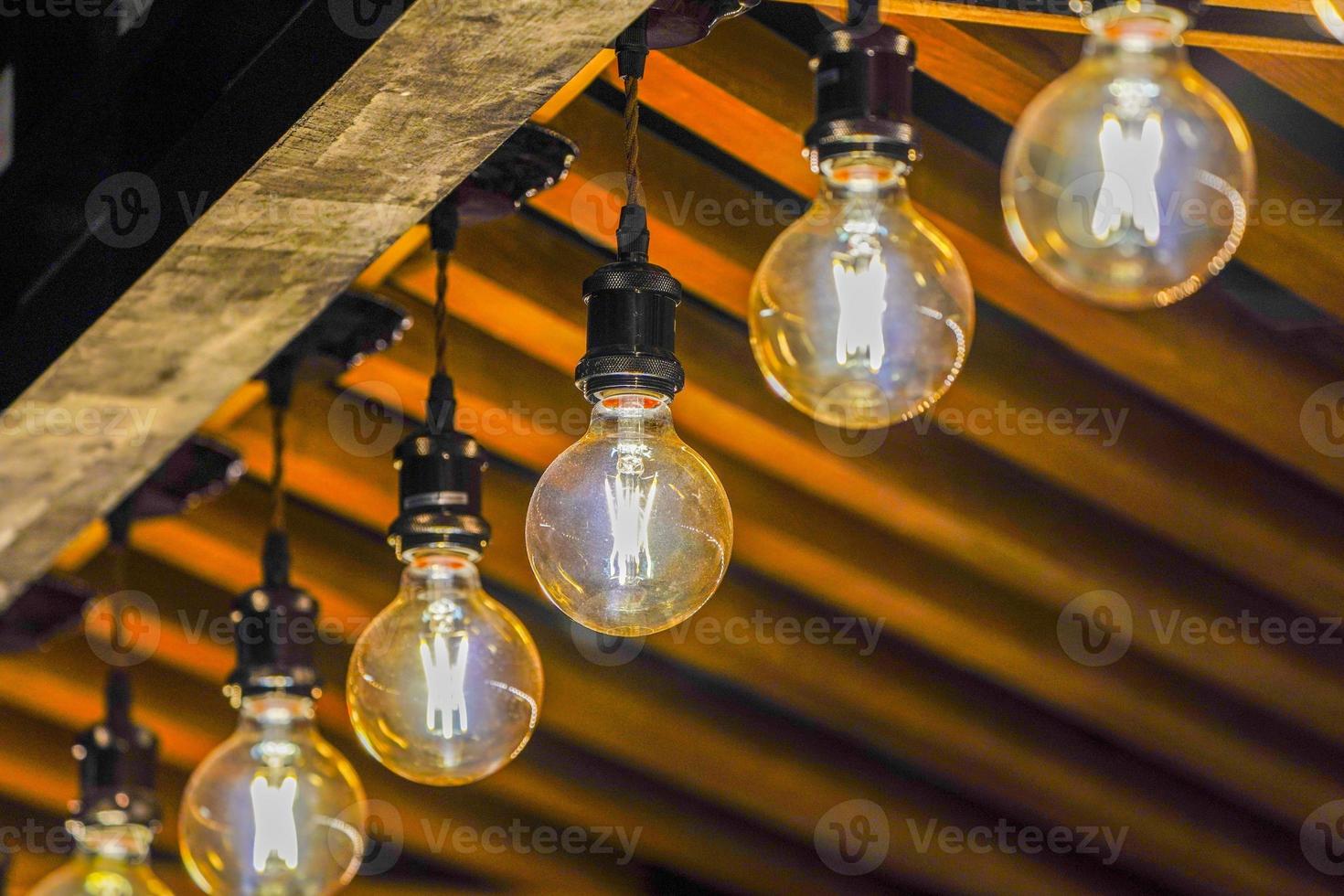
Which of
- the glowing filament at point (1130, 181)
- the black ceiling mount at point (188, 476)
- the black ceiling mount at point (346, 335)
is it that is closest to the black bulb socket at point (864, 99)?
the glowing filament at point (1130, 181)

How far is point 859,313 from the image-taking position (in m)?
1.50

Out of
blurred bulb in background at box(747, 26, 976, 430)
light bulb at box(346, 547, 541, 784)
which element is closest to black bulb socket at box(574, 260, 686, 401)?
blurred bulb in background at box(747, 26, 976, 430)

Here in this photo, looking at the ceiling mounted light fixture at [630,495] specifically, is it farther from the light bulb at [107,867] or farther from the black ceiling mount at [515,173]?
the light bulb at [107,867]

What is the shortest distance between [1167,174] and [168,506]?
2337mm

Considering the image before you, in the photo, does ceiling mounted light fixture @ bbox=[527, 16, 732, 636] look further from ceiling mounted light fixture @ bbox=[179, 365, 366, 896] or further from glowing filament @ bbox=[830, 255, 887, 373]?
ceiling mounted light fixture @ bbox=[179, 365, 366, 896]

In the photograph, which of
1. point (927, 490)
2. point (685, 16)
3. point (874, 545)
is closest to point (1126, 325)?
point (927, 490)

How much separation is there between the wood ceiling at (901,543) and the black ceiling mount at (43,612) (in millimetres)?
410

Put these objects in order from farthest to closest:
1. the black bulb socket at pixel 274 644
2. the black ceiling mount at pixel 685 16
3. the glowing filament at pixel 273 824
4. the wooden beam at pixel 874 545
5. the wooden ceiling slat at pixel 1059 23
A: the wooden beam at pixel 874 545 < the black bulb socket at pixel 274 644 < the glowing filament at pixel 273 824 < the wooden ceiling slat at pixel 1059 23 < the black ceiling mount at pixel 685 16

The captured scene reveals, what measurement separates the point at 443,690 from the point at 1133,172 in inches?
37.7

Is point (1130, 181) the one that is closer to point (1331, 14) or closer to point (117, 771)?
point (1331, 14)

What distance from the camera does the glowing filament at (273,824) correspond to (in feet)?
7.45

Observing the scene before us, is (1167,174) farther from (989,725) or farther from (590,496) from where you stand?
(989,725)

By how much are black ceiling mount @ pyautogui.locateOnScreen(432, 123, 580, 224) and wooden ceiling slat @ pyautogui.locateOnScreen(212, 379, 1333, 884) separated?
1.47 meters

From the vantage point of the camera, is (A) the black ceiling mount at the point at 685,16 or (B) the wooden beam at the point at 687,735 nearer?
(A) the black ceiling mount at the point at 685,16
